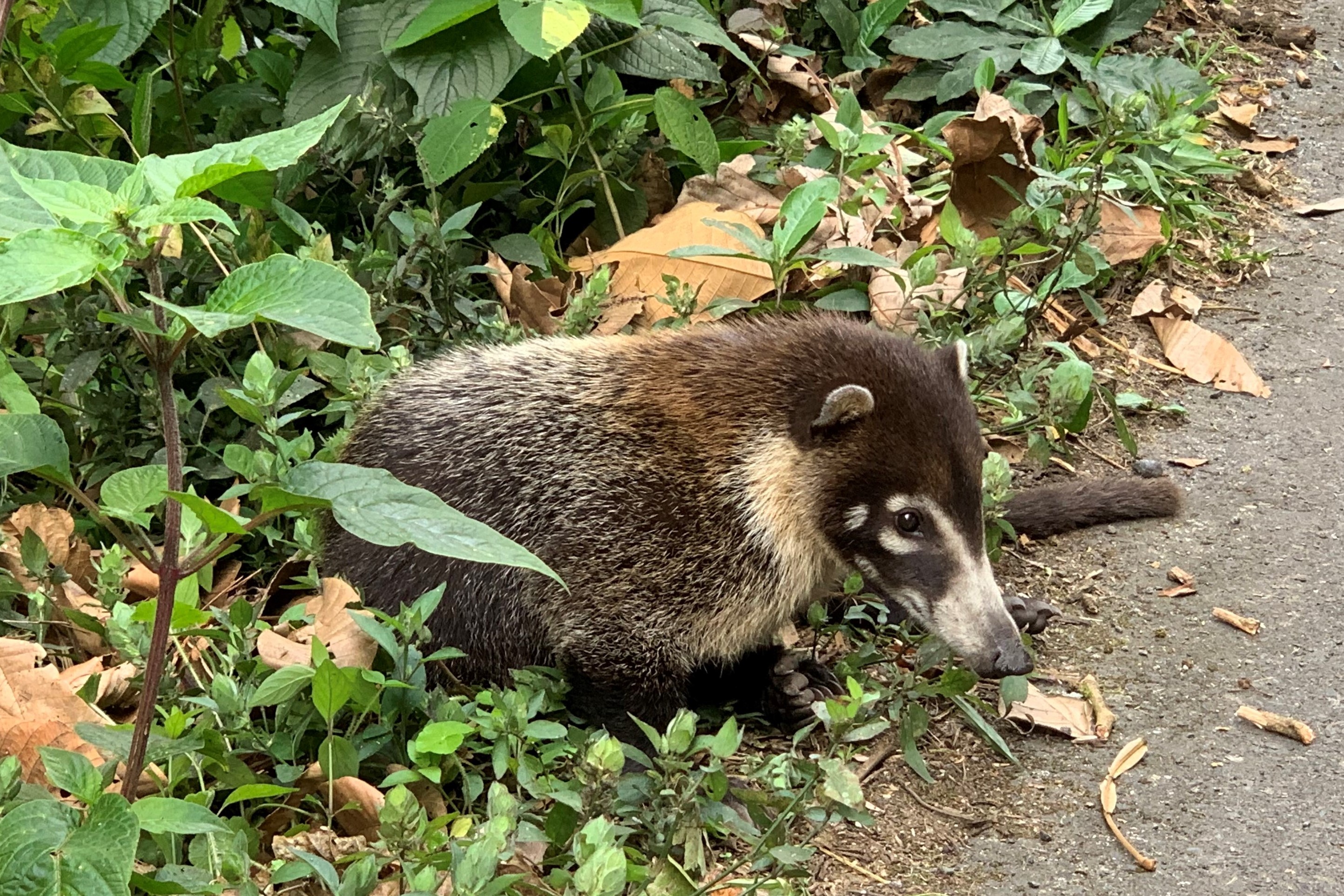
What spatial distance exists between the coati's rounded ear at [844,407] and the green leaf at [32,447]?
1.97 meters

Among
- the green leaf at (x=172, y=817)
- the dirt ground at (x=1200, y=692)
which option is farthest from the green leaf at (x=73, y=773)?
the dirt ground at (x=1200, y=692)

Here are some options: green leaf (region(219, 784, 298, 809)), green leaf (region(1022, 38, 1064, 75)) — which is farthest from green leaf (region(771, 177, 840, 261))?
green leaf (region(219, 784, 298, 809))

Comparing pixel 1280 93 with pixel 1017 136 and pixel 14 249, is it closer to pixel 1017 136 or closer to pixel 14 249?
pixel 1017 136

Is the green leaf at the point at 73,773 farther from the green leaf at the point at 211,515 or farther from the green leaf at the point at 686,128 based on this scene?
the green leaf at the point at 686,128

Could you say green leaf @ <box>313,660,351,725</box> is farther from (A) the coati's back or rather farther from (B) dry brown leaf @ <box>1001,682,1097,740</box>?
(B) dry brown leaf @ <box>1001,682,1097,740</box>

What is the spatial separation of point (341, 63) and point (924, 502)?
286 centimetres

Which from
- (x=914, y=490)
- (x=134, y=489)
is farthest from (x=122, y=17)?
(x=914, y=490)

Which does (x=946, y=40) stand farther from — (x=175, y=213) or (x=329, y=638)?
(x=175, y=213)

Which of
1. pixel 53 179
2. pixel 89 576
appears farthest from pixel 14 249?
pixel 89 576

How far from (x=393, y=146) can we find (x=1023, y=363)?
2.48 metres

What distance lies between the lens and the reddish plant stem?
2377mm

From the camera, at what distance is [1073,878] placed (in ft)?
11.2

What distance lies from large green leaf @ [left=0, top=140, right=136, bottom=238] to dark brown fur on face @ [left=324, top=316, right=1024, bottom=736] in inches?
59.3

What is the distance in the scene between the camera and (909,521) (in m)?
3.86
